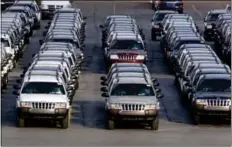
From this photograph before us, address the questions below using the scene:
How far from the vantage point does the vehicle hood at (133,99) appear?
28.7 metres

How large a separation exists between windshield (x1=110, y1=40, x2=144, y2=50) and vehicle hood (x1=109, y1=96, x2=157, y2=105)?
11293mm

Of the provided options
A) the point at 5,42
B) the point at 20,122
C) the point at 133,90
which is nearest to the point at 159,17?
the point at 5,42

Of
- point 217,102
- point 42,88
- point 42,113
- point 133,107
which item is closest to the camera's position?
point 42,113

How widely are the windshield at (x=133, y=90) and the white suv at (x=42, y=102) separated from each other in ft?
4.79

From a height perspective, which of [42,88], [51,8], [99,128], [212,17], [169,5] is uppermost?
[42,88]

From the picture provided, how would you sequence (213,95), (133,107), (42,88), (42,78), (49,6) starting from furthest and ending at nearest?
(49,6) < (42,78) < (213,95) < (42,88) < (133,107)

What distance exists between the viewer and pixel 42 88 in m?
29.4

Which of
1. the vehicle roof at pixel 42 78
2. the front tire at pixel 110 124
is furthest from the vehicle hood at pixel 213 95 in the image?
the vehicle roof at pixel 42 78

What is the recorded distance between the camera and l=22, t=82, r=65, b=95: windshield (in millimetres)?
29266

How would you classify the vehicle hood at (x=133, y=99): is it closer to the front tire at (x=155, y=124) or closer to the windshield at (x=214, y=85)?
the front tire at (x=155, y=124)

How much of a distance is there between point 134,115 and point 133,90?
1.12m

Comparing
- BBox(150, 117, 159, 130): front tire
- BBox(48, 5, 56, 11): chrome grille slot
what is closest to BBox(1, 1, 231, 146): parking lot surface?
BBox(150, 117, 159, 130): front tire

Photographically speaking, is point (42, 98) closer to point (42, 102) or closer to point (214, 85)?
point (42, 102)

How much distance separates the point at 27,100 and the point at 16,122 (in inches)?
59.2
